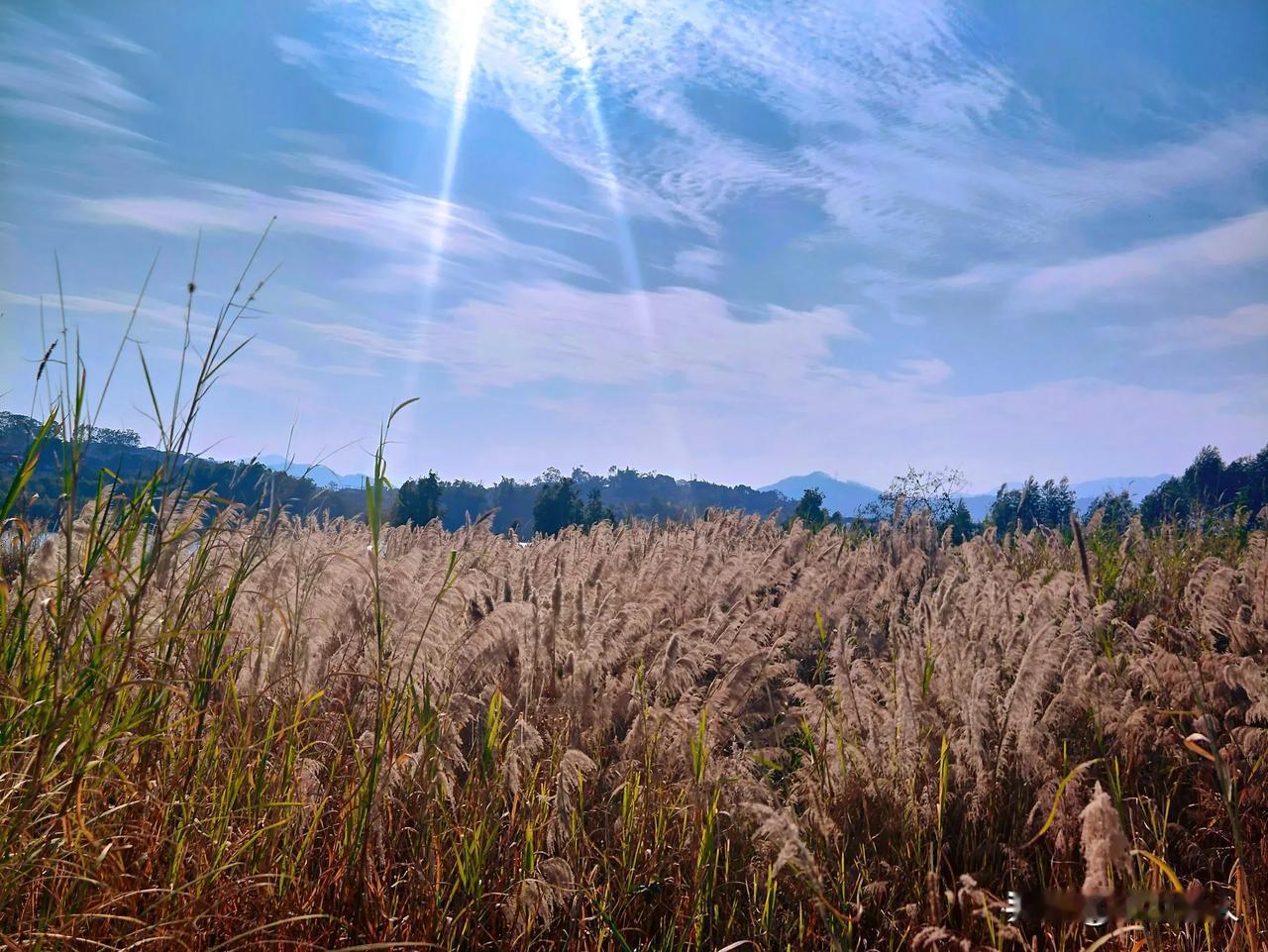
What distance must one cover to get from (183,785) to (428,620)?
0.96 m

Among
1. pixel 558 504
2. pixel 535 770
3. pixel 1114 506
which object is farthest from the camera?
pixel 558 504

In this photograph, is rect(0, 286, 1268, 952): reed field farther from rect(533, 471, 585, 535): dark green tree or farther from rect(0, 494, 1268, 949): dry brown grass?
rect(533, 471, 585, 535): dark green tree

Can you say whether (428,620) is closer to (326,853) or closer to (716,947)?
(326,853)

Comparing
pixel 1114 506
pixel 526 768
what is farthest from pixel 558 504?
Result: pixel 526 768

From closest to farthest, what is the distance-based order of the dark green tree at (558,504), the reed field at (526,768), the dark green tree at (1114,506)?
the reed field at (526,768) → the dark green tree at (1114,506) → the dark green tree at (558,504)

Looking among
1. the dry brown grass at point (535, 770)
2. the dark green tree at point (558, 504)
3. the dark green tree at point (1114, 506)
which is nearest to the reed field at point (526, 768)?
the dry brown grass at point (535, 770)

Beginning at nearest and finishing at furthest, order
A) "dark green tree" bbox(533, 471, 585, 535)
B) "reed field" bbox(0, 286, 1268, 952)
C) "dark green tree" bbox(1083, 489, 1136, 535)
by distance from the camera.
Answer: "reed field" bbox(0, 286, 1268, 952)
"dark green tree" bbox(1083, 489, 1136, 535)
"dark green tree" bbox(533, 471, 585, 535)

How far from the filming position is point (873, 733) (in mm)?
3555

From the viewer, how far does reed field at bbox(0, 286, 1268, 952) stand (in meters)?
2.43

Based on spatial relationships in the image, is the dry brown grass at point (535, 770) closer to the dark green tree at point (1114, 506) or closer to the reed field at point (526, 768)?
the reed field at point (526, 768)

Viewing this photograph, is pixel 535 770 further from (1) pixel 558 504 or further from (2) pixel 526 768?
(1) pixel 558 504

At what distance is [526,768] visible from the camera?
3191 mm

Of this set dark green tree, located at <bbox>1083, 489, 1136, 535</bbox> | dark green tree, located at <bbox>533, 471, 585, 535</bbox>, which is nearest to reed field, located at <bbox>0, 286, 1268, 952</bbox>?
dark green tree, located at <bbox>1083, 489, 1136, 535</bbox>

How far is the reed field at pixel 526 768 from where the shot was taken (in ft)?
7.98
